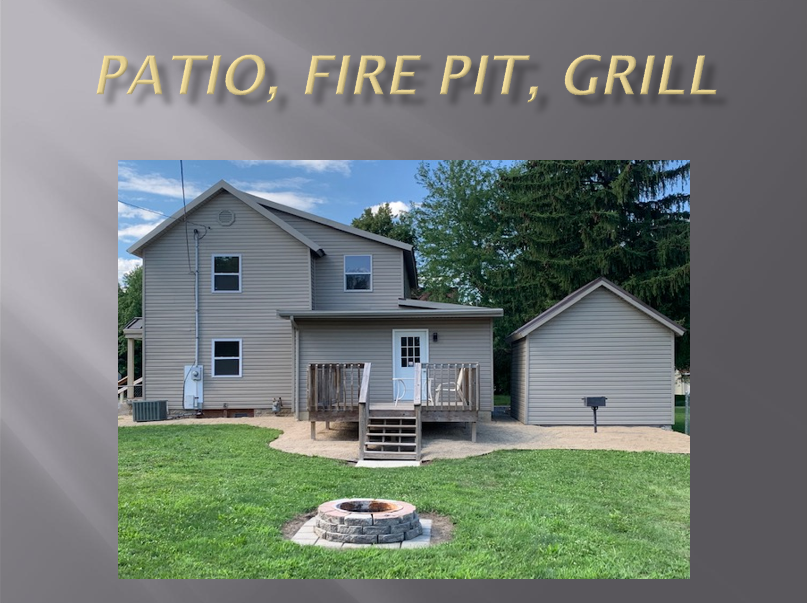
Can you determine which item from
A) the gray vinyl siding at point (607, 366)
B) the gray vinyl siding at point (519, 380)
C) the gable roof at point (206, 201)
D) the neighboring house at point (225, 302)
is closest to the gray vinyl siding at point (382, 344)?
the gray vinyl siding at point (519, 380)

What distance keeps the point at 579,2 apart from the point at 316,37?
1.77 m

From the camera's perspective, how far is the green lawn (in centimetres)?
570

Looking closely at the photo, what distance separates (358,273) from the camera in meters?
17.2

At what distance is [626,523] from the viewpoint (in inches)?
283

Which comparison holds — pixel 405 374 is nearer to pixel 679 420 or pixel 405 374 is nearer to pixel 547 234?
pixel 679 420

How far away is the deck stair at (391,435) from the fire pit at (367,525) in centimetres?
404

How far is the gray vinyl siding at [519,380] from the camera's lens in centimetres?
1496

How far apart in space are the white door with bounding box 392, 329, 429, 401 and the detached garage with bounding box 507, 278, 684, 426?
2.27 metres

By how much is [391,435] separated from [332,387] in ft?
5.57

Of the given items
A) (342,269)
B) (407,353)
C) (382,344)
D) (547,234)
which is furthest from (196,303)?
(547,234)

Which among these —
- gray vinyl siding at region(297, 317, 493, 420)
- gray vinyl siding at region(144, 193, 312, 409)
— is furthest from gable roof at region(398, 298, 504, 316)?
gray vinyl siding at region(144, 193, 312, 409)

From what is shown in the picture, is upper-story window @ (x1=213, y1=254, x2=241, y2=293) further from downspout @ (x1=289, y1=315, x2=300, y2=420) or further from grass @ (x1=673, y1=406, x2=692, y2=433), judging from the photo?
grass @ (x1=673, y1=406, x2=692, y2=433)

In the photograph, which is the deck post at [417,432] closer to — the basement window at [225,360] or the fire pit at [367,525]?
the fire pit at [367,525]
